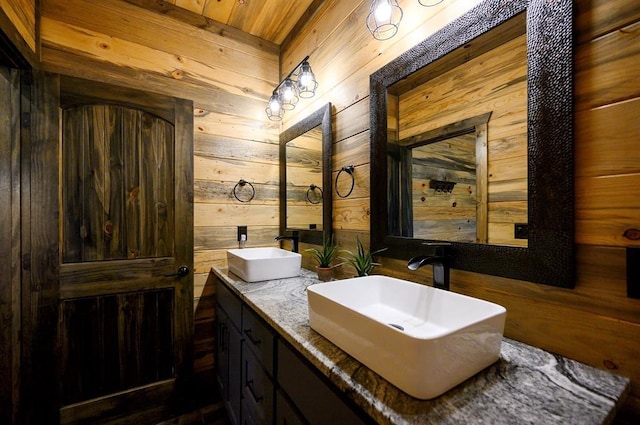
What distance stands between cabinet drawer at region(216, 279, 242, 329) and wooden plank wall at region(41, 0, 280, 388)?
0.21m

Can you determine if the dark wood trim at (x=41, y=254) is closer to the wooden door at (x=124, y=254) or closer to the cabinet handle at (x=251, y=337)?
the wooden door at (x=124, y=254)

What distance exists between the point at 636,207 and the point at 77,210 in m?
2.30

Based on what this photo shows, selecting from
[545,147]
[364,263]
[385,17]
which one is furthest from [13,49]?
[545,147]

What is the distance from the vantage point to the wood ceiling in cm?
187

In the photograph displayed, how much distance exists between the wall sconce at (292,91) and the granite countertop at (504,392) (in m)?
Answer: 1.45

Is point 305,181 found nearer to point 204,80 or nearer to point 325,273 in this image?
point 325,273

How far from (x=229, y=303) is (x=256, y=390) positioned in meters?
0.55

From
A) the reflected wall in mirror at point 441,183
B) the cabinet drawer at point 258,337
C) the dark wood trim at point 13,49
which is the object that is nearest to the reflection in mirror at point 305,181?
the reflected wall in mirror at point 441,183

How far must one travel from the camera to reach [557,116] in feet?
2.46

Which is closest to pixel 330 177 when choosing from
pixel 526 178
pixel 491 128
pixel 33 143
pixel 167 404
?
pixel 491 128

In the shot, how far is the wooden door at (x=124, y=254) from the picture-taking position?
1607 millimetres

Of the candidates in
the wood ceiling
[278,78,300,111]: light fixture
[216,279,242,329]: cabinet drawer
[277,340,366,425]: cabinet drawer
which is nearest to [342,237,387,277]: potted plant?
[277,340,366,425]: cabinet drawer

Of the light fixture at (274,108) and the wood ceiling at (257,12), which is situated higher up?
the wood ceiling at (257,12)

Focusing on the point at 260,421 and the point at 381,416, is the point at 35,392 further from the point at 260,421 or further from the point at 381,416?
the point at 381,416
